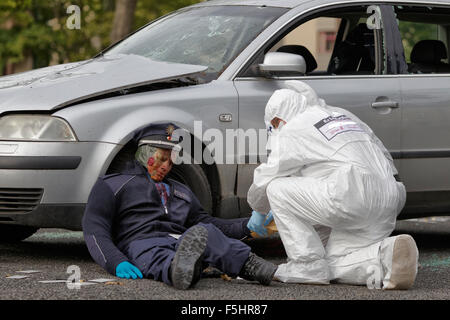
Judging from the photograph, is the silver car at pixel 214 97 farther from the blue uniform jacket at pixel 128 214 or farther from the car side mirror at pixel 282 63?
the blue uniform jacket at pixel 128 214

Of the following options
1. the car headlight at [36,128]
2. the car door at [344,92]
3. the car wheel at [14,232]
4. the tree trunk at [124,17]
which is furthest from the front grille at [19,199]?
the tree trunk at [124,17]

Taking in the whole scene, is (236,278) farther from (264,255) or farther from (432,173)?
(432,173)

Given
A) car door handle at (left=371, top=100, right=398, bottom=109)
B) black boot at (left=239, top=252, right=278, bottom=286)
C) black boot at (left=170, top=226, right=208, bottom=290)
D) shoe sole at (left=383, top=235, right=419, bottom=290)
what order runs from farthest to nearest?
car door handle at (left=371, top=100, right=398, bottom=109) < black boot at (left=239, top=252, right=278, bottom=286) < shoe sole at (left=383, top=235, right=419, bottom=290) < black boot at (left=170, top=226, right=208, bottom=290)

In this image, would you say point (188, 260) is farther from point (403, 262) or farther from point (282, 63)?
point (282, 63)

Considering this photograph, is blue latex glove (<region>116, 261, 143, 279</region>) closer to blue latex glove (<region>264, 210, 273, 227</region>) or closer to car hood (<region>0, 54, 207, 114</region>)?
blue latex glove (<region>264, 210, 273, 227</region>)

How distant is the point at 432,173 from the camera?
7.53 metres

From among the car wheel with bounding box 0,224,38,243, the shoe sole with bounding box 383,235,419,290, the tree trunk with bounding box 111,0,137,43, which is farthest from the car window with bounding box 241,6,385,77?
the tree trunk with bounding box 111,0,137,43

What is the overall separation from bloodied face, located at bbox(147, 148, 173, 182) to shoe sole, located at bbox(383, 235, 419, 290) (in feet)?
4.55

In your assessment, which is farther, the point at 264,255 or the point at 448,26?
the point at 448,26

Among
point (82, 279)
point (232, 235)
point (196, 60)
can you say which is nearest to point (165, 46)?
point (196, 60)

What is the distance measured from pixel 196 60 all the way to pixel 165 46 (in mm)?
387

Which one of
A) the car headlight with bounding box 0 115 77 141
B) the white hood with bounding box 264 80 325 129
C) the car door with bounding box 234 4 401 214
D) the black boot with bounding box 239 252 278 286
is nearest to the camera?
the black boot with bounding box 239 252 278 286

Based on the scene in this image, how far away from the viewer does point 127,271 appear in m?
5.93

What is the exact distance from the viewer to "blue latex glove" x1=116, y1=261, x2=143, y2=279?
5922 millimetres
